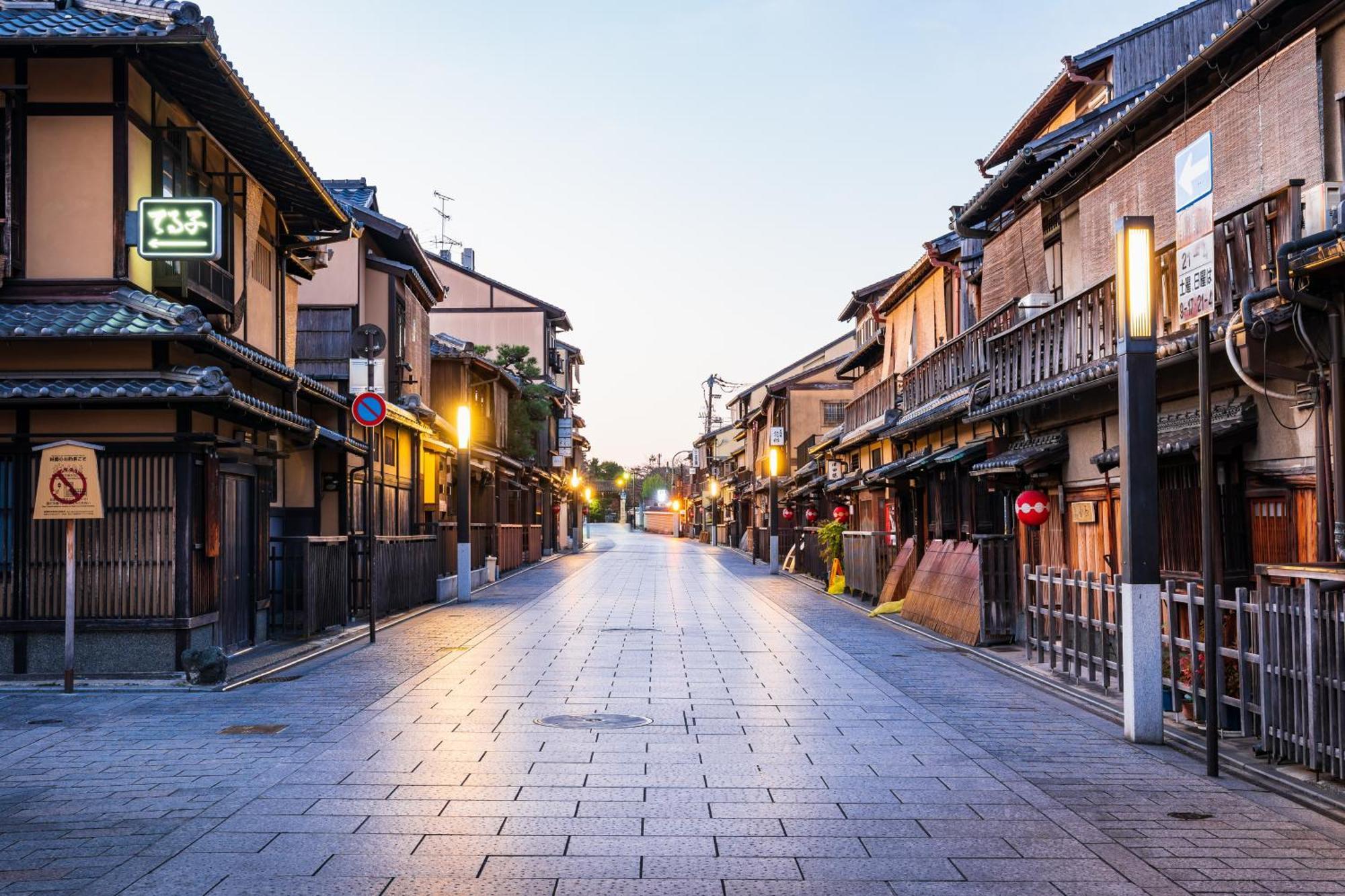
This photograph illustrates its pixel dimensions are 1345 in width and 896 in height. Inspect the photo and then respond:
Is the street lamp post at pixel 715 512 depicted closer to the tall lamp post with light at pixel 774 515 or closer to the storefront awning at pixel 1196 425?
the tall lamp post with light at pixel 774 515

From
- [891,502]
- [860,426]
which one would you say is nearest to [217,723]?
[891,502]

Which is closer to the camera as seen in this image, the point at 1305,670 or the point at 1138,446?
the point at 1305,670

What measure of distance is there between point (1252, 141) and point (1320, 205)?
1715 mm

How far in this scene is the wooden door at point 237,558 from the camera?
1614cm

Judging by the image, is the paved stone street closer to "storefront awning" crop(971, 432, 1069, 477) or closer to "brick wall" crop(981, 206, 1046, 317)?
"storefront awning" crop(971, 432, 1069, 477)

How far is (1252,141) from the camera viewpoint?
11.7 m

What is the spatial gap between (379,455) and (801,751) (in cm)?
1754

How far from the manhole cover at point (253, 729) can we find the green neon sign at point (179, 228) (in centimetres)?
576

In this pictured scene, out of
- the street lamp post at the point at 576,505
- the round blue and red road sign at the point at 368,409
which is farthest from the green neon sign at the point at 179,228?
the street lamp post at the point at 576,505

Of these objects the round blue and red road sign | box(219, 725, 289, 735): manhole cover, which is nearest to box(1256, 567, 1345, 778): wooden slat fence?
box(219, 725, 289, 735): manhole cover

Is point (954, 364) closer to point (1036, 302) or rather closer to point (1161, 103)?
point (1036, 302)

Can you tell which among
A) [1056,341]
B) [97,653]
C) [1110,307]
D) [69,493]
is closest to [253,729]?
[69,493]

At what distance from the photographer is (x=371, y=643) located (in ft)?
61.9

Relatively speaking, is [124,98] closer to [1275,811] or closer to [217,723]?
[217,723]
